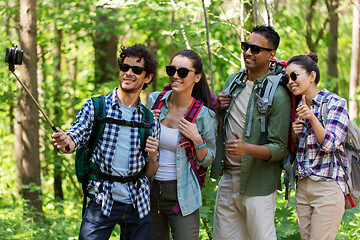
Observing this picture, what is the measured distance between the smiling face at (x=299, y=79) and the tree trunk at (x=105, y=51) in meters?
7.22

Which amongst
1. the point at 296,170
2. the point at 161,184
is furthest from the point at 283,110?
the point at 161,184

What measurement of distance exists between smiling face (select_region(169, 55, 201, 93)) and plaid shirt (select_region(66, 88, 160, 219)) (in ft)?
1.49

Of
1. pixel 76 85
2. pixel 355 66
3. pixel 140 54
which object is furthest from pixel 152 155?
pixel 355 66

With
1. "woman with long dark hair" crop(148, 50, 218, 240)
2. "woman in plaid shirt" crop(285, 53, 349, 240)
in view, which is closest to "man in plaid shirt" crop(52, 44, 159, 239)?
"woman with long dark hair" crop(148, 50, 218, 240)

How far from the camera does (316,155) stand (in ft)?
11.5

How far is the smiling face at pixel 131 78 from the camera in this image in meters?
3.32

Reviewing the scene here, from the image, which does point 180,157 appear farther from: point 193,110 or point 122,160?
point 122,160

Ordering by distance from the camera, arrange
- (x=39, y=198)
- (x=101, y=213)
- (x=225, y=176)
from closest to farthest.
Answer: (x=101, y=213) < (x=225, y=176) < (x=39, y=198)

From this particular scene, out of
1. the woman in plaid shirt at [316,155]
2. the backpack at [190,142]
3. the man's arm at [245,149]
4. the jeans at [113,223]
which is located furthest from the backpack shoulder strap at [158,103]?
the woman in plaid shirt at [316,155]

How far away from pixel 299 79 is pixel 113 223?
1.91 meters

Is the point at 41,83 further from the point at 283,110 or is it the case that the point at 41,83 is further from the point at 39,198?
the point at 283,110

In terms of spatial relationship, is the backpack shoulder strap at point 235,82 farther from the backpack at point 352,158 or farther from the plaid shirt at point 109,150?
the plaid shirt at point 109,150

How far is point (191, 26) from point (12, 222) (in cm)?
401

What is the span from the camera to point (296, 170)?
3.60 meters
